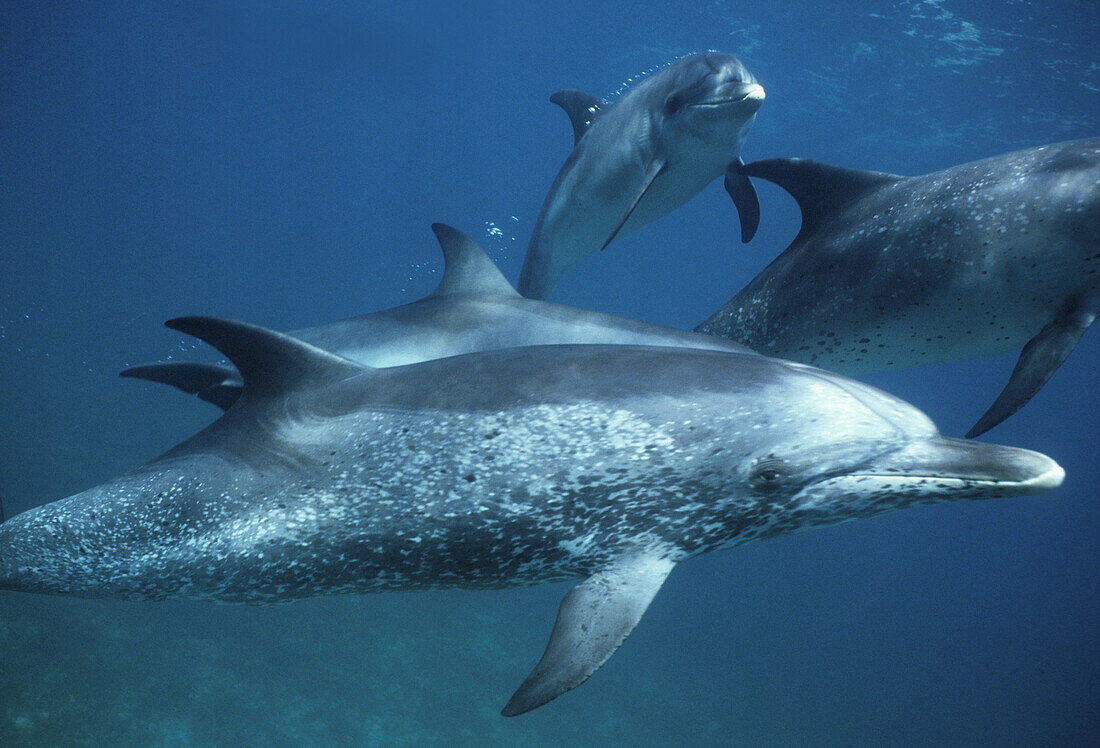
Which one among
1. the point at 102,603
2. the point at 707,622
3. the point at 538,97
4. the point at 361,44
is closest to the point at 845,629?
the point at 707,622

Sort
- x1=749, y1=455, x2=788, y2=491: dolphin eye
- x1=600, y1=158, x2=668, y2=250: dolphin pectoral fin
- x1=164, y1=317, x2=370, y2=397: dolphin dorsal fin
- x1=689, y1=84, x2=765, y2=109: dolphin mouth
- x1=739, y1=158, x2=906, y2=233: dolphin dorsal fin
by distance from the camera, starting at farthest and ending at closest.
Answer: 1. x1=600, y1=158, x2=668, y2=250: dolphin pectoral fin
2. x1=689, y1=84, x2=765, y2=109: dolphin mouth
3. x1=739, y1=158, x2=906, y2=233: dolphin dorsal fin
4. x1=164, y1=317, x2=370, y2=397: dolphin dorsal fin
5. x1=749, y1=455, x2=788, y2=491: dolphin eye

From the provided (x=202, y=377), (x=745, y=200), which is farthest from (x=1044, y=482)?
(x=745, y=200)

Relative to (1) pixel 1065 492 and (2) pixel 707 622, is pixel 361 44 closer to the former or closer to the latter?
(2) pixel 707 622

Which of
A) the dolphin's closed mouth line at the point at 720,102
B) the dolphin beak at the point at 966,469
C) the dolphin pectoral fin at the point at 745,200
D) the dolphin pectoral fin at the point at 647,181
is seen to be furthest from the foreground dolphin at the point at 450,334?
the dolphin pectoral fin at the point at 745,200

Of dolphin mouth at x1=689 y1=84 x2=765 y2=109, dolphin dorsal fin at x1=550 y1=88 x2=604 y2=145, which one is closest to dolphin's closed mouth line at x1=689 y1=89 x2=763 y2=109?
dolphin mouth at x1=689 y1=84 x2=765 y2=109

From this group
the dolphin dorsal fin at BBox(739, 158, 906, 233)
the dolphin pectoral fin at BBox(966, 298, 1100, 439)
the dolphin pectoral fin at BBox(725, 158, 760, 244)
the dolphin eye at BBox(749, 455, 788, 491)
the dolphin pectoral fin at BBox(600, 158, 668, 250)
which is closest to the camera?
the dolphin eye at BBox(749, 455, 788, 491)

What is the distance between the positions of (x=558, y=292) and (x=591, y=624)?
292ft

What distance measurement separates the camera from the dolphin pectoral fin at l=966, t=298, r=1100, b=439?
164 inches

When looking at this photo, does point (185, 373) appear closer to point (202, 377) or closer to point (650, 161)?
point (202, 377)

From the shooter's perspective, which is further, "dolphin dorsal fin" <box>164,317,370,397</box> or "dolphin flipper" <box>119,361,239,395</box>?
"dolphin flipper" <box>119,361,239,395</box>

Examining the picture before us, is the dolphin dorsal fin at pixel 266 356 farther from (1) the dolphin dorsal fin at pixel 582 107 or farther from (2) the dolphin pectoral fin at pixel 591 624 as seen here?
(1) the dolphin dorsal fin at pixel 582 107

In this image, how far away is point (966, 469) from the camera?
2697 millimetres

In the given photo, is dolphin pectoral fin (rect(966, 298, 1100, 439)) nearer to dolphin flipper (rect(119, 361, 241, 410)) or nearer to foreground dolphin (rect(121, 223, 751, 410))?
foreground dolphin (rect(121, 223, 751, 410))

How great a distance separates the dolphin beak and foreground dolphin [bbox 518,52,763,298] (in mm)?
4871
